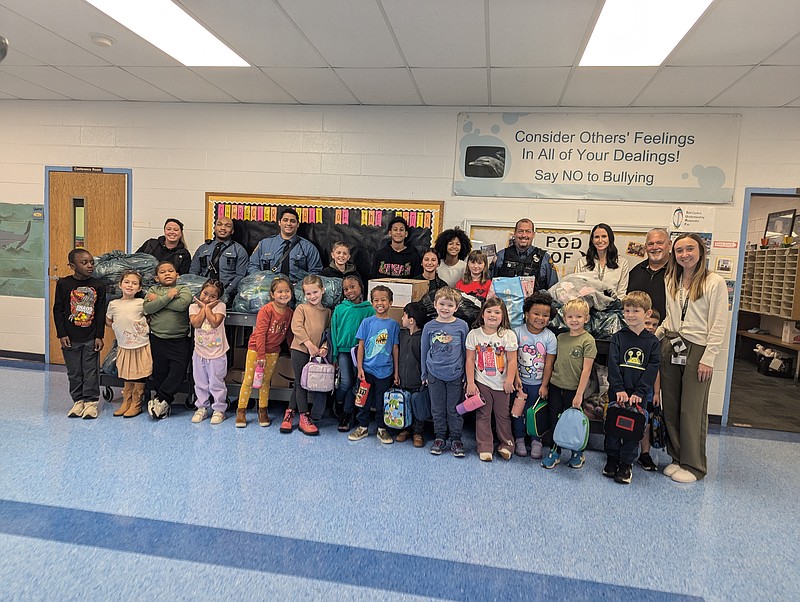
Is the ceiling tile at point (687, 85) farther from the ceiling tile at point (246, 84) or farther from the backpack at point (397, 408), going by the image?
the ceiling tile at point (246, 84)

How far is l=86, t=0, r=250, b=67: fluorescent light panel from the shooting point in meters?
3.18

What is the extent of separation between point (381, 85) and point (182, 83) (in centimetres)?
191

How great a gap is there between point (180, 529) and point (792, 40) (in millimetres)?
4599

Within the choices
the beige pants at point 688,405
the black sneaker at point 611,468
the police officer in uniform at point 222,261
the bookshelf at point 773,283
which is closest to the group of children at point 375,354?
the black sneaker at point 611,468

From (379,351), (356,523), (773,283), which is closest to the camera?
(356,523)

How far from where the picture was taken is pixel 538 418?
132 inches

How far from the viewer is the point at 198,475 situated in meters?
2.90

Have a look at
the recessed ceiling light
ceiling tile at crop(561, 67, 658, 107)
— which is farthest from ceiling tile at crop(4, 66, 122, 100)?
ceiling tile at crop(561, 67, 658, 107)

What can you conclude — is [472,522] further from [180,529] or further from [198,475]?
[198,475]

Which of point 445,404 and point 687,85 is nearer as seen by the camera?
point 445,404

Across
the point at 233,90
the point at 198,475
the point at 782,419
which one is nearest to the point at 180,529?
the point at 198,475

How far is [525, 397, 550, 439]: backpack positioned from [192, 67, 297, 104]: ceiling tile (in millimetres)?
3558

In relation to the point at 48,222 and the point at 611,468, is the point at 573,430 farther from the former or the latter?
the point at 48,222

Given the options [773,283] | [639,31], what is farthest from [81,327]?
[773,283]
